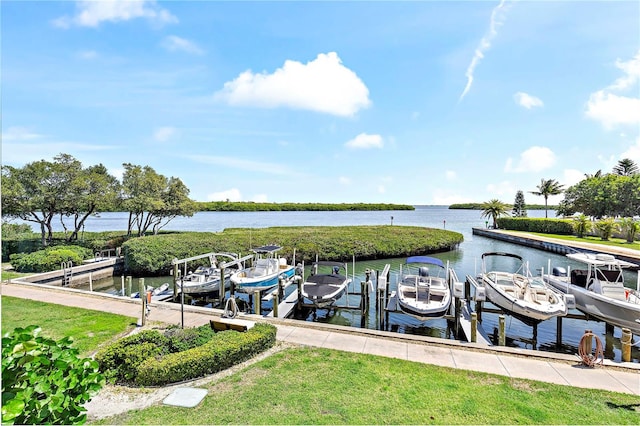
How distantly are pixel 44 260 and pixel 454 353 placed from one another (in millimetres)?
24327

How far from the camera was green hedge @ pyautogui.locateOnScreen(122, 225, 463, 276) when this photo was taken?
83.4 ft

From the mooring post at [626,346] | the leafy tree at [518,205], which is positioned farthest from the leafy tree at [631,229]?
the leafy tree at [518,205]

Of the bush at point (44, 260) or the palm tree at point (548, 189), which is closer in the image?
the bush at point (44, 260)

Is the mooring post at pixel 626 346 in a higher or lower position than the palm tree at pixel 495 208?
lower

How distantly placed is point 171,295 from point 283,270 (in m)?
5.83

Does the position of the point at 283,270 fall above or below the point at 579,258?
below

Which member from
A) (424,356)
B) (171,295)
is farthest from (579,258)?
(171,295)

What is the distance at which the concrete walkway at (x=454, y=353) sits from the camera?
8758mm

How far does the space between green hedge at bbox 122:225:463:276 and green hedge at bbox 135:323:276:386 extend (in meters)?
16.9

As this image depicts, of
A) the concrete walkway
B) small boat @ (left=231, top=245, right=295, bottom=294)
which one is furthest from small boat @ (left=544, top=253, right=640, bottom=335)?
small boat @ (left=231, top=245, right=295, bottom=294)

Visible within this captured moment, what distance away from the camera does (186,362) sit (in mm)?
8320

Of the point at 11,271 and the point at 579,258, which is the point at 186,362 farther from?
the point at 11,271

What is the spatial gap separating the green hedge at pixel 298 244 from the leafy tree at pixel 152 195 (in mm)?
3472

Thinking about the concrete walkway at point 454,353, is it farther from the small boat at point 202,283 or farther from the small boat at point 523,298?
the small boat at point 202,283
